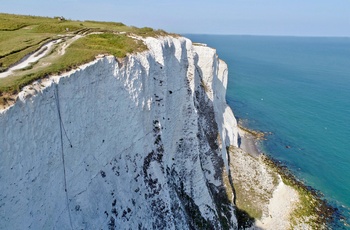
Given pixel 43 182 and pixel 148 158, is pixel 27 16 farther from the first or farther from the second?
pixel 43 182

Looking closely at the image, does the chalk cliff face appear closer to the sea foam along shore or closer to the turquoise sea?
the sea foam along shore

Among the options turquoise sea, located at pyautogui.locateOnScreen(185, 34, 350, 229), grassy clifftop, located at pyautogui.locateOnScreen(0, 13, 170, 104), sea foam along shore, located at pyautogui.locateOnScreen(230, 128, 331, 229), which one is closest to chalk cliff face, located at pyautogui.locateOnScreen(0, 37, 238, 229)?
grassy clifftop, located at pyautogui.locateOnScreen(0, 13, 170, 104)

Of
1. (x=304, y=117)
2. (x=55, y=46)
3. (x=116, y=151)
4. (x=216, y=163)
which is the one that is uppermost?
(x=55, y=46)

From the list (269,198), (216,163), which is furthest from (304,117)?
(216,163)

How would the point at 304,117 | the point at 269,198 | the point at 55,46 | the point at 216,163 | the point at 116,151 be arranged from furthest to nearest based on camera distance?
the point at 304,117 → the point at 269,198 → the point at 216,163 → the point at 55,46 → the point at 116,151

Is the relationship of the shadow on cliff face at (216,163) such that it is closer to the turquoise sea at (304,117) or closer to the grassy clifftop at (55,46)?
the grassy clifftop at (55,46)

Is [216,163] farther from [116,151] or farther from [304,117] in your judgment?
[304,117]

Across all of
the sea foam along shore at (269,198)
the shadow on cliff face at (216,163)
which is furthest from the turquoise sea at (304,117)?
the shadow on cliff face at (216,163)
